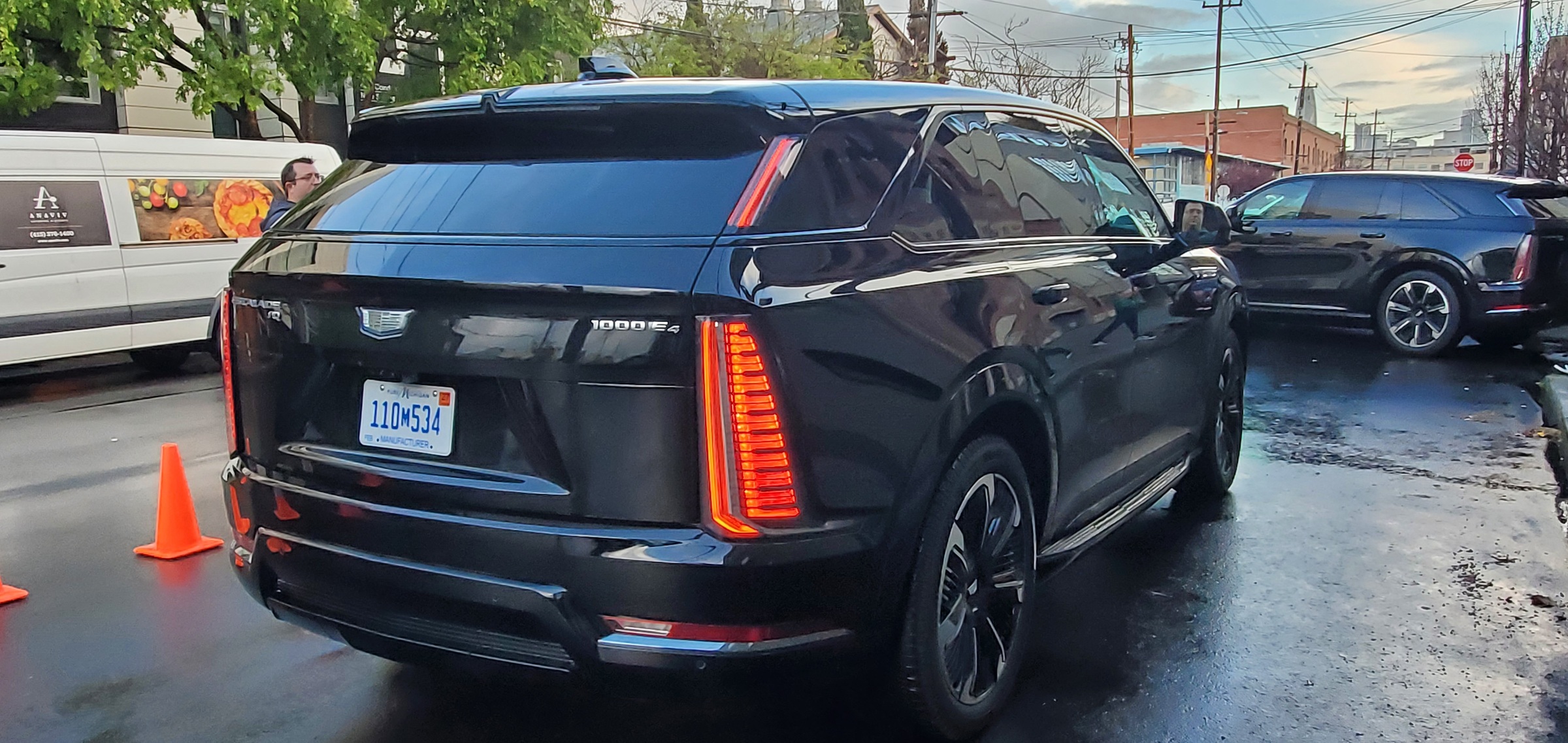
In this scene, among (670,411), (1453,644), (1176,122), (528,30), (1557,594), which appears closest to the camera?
(670,411)

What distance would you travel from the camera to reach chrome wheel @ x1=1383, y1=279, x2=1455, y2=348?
10758 mm

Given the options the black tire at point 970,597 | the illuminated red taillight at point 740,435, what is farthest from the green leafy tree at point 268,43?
the illuminated red taillight at point 740,435

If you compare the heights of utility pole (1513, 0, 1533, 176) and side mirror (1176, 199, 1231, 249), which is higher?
utility pole (1513, 0, 1533, 176)

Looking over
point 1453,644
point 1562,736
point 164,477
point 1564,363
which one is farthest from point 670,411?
point 1564,363

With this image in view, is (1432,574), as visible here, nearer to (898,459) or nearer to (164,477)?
(898,459)

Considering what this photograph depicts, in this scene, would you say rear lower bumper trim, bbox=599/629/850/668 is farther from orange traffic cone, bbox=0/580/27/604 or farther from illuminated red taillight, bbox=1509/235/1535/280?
illuminated red taillight, bbox=1509/235/1535/280

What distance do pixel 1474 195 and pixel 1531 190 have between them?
1.43 ft

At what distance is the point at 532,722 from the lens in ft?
11.0

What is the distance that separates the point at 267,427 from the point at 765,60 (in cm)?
2763

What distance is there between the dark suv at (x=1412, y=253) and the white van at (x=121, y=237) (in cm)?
925

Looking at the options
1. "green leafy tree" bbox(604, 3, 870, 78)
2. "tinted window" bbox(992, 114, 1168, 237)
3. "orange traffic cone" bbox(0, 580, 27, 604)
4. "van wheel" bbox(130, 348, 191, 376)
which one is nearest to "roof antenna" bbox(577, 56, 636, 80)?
"tinted window" bbox(992, 114, 1168, 237)

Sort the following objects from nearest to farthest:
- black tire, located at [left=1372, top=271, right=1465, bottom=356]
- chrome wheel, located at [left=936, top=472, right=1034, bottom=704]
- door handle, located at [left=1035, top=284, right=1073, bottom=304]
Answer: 1. chrome wheel, located at [left=936, top=472, right=1034, bottom=704]
2. door handle, located at [left=1035, top=284, right=1073, bottom=304]
3. black tire, located at [left=1372, top=271, right=1465, bottom=356]

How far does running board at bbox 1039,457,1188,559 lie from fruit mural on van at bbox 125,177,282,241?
327 inches

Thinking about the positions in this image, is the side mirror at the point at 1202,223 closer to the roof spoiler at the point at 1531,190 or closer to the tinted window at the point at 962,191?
the tinted window at the point at 962,191
